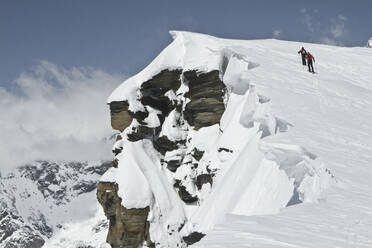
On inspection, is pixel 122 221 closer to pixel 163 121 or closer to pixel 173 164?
pixel 173 164

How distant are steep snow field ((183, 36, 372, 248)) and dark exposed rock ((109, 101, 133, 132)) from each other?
34.7ft

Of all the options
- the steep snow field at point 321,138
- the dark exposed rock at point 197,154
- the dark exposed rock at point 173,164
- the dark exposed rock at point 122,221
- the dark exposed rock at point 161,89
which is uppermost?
the steep snow field at point 321,138

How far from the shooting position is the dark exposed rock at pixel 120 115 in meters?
42.0

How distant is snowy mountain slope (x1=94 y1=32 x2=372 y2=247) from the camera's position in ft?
33.8

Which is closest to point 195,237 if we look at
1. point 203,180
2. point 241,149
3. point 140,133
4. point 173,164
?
point 241,149

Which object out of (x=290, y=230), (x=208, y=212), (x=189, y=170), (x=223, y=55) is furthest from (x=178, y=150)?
(x=290, y=230)

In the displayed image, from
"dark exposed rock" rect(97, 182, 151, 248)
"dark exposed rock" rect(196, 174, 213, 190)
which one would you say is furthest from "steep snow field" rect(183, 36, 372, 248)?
"dark exposed rock" rect(97, 182, 151, 248)

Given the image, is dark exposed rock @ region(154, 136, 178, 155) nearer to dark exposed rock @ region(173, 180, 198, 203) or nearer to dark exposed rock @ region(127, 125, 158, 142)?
dark exposed rock @ region(127, 125, 158, 142)

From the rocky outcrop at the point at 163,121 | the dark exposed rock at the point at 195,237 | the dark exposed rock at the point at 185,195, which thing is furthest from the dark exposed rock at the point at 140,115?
the dark exposed rock at the point at 195,237

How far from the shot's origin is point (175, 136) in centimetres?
4009

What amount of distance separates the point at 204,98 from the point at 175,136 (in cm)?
527

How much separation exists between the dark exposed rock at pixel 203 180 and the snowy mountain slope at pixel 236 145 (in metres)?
0.12

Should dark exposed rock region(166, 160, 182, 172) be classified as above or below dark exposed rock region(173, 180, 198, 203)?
above

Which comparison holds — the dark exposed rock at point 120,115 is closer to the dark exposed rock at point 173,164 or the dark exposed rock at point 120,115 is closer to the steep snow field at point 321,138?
the dark exposed rock at point 173,164
